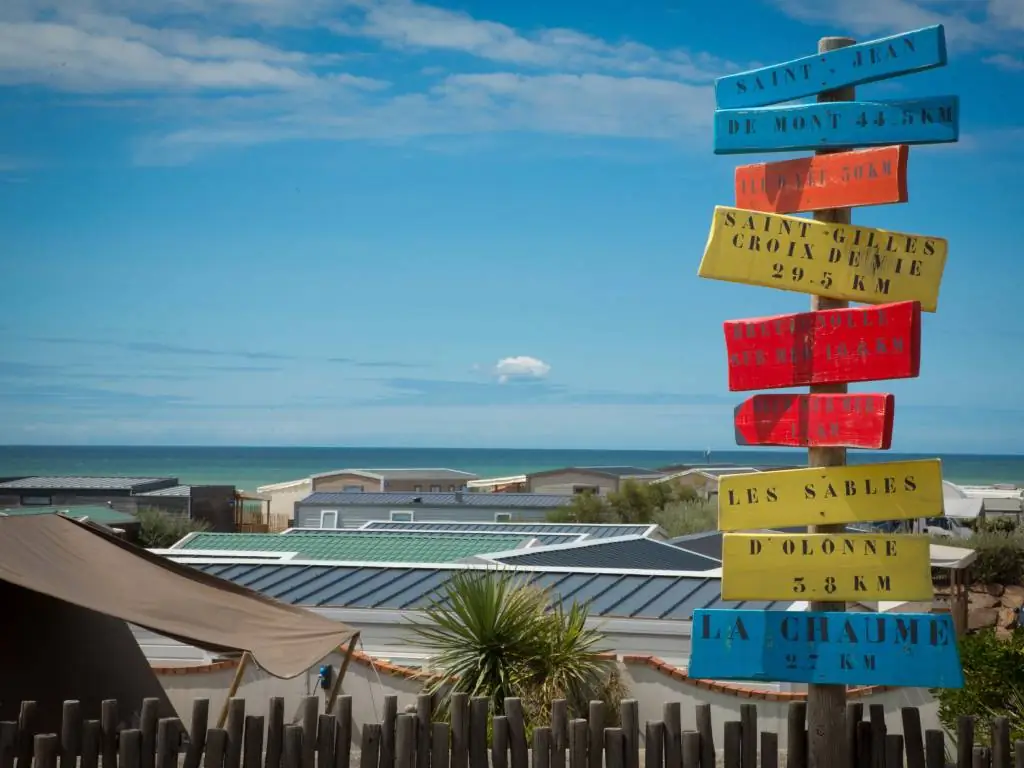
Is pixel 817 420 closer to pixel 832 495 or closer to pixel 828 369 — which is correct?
pixel 828 369

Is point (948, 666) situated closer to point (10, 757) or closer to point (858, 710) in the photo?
point (858, 710)

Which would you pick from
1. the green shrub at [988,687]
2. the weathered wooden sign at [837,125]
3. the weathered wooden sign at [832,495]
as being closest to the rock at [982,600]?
the green shrub at [988,687]

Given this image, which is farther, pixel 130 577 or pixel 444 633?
pixel 444 633

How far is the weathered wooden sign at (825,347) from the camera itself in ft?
25.1

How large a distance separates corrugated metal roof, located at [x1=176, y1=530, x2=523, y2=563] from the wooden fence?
43.6ft

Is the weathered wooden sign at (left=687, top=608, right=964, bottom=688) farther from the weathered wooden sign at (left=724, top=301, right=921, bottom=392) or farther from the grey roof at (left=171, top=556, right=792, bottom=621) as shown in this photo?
the grey roof at (left=171, top=556, right=792, bottom=621)

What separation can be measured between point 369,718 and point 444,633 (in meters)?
1.37

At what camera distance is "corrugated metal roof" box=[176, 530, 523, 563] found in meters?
22.7

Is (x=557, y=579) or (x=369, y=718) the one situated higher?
(x=557, y=579)

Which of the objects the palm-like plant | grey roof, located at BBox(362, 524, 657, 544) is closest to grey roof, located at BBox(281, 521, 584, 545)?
grey roof, located at BBox(362, 524, 657, 544)

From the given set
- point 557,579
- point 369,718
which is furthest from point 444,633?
point 557,579

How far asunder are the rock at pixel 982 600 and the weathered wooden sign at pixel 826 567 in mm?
27547

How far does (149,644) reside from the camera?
15.9 meters

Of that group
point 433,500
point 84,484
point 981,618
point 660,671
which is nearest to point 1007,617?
point 981,618
